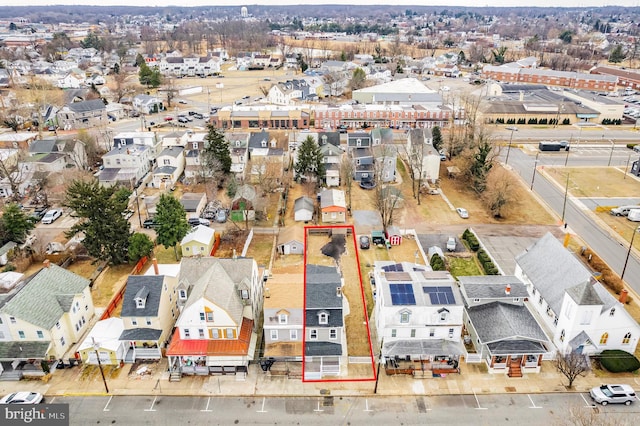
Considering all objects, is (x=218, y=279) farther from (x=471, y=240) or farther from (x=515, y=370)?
(x=471, y=240)

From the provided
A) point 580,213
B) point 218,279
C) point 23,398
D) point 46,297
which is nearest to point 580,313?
point 218,279

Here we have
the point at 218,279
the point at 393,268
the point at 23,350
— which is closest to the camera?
the point at 23,350

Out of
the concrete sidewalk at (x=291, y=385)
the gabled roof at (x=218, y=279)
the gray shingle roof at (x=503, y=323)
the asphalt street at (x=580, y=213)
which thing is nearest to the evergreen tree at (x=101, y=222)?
the gabled roof at (x=218, y=279)

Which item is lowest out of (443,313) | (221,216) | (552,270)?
(221,216)

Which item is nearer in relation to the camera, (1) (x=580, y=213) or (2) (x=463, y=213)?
(1) (x=580, y=213)

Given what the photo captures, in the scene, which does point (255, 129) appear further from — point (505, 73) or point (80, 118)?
point (505, 73)

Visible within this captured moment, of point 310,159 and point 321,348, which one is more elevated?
point 310,159
